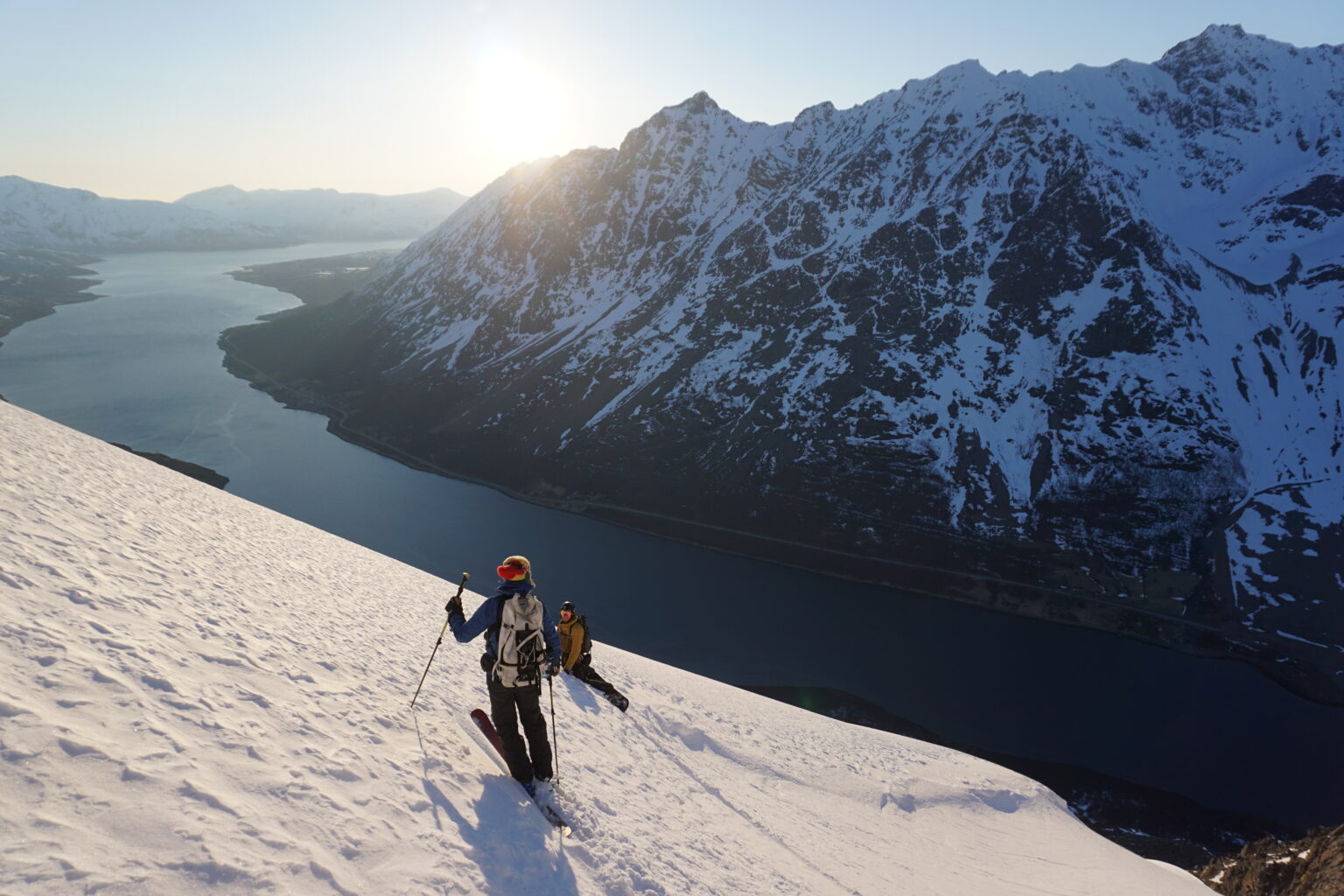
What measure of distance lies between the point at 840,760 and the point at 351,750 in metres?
12.2

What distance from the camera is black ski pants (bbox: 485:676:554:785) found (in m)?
7.93

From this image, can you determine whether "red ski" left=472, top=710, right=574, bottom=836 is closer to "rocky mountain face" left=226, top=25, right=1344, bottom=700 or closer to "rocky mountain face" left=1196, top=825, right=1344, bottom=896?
"rocky mountain face" left=1196, top=825, right=1344, bottom=896

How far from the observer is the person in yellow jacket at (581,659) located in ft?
44.0

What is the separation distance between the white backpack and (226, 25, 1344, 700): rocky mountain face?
6665cm

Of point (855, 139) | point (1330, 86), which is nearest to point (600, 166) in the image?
point (855, 139)

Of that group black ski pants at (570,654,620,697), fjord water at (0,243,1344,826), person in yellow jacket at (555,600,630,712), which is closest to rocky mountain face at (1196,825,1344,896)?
person in yellow jacket at (555,600,630,712)

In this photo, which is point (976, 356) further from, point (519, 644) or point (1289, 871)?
point (519, 644)

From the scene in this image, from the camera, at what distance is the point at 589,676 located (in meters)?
13.8

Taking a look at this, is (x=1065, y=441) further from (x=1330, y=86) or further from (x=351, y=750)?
(x=351, y=750)

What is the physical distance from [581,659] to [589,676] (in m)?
0.41

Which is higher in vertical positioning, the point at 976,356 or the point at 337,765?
the point at 976,356

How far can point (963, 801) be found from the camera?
1547cm

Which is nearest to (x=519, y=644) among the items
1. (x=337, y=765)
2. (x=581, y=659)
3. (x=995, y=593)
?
(x=337, y=765)

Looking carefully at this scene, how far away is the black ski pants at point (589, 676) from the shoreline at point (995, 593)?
59951 millimetres
